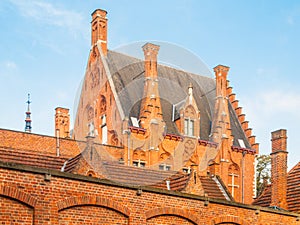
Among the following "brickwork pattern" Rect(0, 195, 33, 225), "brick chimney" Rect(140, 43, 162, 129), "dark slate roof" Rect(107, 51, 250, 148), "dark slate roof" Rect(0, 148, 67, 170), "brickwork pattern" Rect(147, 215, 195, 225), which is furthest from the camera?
"dark slate roof" Rect(107, 51, 250, 148)

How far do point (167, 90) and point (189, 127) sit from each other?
208 inches

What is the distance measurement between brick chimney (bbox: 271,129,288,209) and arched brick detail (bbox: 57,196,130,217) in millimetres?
11152

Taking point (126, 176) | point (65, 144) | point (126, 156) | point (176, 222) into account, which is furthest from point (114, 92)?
point (176, 222)

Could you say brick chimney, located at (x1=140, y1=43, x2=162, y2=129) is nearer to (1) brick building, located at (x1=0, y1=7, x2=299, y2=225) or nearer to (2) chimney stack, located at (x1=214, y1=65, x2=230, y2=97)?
(1) brick building, located at (x1=0, y1=7, x2=299, y2=225)

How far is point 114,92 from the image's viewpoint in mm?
38062

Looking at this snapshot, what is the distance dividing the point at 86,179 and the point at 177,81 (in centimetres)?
2641

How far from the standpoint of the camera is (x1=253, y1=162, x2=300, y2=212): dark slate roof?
25.3 m

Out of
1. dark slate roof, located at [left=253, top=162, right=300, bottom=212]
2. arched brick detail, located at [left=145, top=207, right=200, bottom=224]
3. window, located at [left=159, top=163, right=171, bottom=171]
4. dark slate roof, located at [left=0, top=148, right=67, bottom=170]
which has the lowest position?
arched brick detail, located at [left=145, top=207, right=200, bottom=224]

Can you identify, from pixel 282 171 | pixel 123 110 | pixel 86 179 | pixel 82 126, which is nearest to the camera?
pixel 86 179

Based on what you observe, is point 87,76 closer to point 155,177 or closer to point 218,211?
point 155,177

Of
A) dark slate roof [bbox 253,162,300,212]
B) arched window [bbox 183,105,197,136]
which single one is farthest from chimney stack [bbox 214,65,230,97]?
dark slate roof [bbox 253,162,300,212]

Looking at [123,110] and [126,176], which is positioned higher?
[123,110]

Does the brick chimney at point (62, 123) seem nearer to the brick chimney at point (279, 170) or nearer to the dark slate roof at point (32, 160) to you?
the dark slate roof at point (32, 160)

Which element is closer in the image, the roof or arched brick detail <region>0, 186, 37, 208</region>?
arched brick detail <region>0, 186, 37, 208</region>
